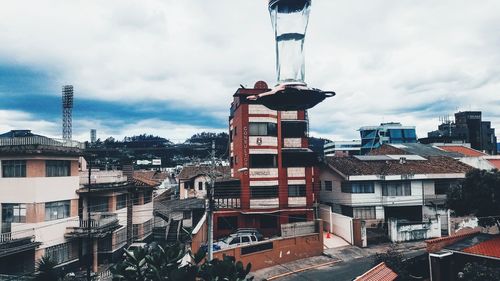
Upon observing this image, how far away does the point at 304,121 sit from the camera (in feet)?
103

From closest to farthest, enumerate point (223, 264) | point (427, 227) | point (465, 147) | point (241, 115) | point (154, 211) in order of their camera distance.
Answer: point (223, 264), point (427, 227), point (241, 115), point (154, 211), point (465, 147)

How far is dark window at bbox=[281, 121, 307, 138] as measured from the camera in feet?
102

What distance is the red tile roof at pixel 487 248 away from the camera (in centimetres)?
1582

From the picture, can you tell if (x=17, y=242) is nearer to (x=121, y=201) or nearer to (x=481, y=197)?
(x=121, y=201)

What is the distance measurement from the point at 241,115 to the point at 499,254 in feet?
61.8

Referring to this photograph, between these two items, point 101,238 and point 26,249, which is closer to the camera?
point 26,249

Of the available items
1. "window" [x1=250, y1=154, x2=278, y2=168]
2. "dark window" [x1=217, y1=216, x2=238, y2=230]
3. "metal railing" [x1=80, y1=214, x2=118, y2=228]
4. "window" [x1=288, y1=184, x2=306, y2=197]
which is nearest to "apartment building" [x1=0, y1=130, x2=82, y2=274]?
"metal railing" [x1=80, y1=214, x2=118, y2=228]

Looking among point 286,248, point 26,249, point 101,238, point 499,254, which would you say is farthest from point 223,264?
point 101,238

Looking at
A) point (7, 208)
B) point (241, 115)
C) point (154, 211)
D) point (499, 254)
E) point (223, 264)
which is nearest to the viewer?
point (223, 264)

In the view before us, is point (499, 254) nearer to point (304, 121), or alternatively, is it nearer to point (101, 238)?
point (304, 121)

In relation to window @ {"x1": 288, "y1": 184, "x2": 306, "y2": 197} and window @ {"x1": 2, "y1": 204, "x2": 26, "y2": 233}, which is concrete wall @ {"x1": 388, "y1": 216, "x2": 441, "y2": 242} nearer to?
window @ {"x1": 288, "y1": 184, "x2": 306, "y2": 197}

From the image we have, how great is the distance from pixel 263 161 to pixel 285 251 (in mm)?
8073

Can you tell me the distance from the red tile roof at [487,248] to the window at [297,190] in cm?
1463

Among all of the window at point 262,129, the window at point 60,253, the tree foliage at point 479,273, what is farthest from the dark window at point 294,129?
the tree foliage at point 479,273
